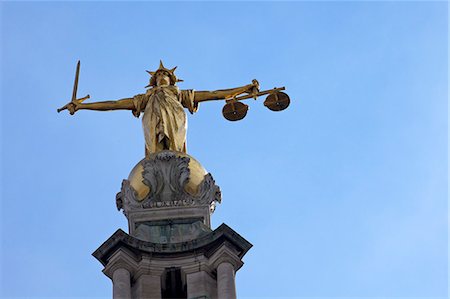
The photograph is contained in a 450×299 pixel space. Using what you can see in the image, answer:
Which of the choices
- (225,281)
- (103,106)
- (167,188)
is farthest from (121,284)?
(103,106)

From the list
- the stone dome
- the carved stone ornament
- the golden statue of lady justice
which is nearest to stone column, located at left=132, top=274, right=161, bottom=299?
the carved stone ornament

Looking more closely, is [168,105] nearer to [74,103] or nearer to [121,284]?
[74,103]

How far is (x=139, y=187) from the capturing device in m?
42.8

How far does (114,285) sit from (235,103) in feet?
24.9

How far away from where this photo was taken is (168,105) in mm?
44938

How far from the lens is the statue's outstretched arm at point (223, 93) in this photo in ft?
150

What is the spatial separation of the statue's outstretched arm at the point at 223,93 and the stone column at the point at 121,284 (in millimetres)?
7637

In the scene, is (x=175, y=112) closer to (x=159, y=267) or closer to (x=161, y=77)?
(x=161, y=77)

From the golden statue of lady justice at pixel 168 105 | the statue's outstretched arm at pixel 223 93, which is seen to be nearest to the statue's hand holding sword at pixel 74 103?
the golden statue of lady justice at pixel 168 105

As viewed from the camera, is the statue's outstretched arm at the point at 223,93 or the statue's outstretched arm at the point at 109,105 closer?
the statue's outstretched arm at the point at 223,93

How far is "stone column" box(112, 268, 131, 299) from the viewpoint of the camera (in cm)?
3938

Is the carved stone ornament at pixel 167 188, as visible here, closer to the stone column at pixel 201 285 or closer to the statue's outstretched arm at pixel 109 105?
the stone column at pixel 201 285

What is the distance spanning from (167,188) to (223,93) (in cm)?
427

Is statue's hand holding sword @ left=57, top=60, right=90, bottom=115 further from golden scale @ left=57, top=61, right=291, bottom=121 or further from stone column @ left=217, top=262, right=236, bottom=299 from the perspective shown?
stone column @ left=217, top=262, right=236, bottom=299
